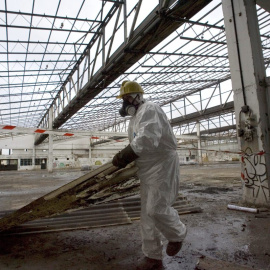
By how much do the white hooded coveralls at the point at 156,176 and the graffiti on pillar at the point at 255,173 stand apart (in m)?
2.22

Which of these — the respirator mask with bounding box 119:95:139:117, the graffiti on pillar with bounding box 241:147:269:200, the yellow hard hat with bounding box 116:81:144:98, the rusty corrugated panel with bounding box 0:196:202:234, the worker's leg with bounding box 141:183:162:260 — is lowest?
the rusty corrugated panel with bounding box 0:196:202:234

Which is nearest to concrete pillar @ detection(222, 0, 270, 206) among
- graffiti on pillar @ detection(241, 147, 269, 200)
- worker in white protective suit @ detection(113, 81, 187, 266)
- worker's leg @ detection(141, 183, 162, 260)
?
graffiti on pillar @ detection(241, 147, 269, 200)

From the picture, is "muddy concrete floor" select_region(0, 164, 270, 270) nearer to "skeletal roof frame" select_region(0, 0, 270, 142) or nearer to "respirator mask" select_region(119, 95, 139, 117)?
"respirator mask" select_region(119, 95, 139, 117)

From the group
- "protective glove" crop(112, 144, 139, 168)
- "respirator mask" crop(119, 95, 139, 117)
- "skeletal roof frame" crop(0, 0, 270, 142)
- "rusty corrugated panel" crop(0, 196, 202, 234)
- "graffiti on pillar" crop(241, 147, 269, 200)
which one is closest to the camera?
"protective glove" crop(112, 144, 139, 168)

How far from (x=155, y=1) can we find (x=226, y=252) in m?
6.56

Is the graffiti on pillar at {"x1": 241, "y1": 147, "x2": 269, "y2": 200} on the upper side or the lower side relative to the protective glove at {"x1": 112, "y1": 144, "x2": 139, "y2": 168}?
lower

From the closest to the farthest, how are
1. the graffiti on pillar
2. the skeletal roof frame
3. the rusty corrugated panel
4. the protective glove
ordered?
the protective glove, the rusty corrugated panel, the graffiti on pillar, the skeletal roof frame

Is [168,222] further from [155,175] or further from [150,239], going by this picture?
[155,175]

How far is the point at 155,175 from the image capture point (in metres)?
1.85

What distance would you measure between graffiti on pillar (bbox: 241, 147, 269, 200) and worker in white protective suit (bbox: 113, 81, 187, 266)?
2.21m

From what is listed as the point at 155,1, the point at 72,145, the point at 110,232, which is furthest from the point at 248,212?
the point at 72,145

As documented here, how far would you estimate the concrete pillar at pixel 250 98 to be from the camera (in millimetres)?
3490

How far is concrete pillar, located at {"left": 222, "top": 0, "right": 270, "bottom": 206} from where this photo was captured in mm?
3490

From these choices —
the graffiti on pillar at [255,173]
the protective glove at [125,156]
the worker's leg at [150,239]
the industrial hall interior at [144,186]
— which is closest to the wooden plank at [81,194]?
the industrial hall interior at [144,186]
